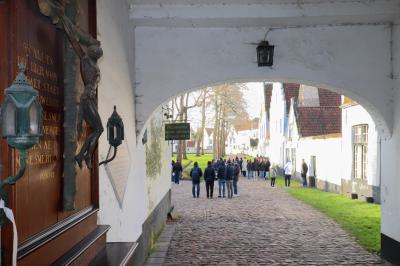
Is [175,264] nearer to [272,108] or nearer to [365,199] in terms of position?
[365,199]

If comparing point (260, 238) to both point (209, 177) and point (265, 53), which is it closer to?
point (265, 53)

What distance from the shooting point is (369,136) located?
1798cm

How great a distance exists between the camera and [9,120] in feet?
6.54

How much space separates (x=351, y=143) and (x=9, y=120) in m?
19.4

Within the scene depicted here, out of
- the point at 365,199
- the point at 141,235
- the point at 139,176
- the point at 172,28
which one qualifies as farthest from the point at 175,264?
the point at 365,199

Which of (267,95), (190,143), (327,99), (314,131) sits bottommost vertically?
(190,143)

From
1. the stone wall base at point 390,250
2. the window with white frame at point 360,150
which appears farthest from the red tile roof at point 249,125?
the stone wall base at point 390,250

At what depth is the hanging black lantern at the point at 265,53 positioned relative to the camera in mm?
7566

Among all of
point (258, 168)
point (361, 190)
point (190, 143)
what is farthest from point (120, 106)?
point (190, 143)

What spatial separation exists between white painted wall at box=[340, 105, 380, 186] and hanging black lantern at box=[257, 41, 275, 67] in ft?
34.4

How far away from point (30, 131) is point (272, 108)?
4273 centimetres

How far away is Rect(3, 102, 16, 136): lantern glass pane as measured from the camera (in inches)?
78.2

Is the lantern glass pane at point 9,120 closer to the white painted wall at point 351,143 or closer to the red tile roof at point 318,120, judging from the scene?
the white painted wall at point 351,143

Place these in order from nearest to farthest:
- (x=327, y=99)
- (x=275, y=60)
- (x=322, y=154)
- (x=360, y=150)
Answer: (x=275, y=60)
(x=360, y=150)
(x=322, y=154)
(x=327, y=99)
